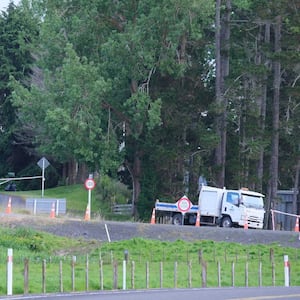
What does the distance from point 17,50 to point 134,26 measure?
27.2 meters

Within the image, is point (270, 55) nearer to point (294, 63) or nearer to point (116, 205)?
point (294, 63)

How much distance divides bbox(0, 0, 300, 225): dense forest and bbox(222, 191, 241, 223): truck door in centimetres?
626

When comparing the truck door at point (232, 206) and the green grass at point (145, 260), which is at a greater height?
the truck door at point (232, 206)

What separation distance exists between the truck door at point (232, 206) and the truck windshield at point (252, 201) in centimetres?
42

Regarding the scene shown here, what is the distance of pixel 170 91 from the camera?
59.2 metres

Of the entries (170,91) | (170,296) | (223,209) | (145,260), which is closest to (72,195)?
(170,91)

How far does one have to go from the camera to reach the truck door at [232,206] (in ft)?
166

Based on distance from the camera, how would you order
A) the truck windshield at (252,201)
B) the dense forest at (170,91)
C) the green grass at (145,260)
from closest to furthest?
the green grass at (145,260) → the truck windshield at (252,201) → the dense forest at (170,91)

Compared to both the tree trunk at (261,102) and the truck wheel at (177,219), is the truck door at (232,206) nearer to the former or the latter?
the truck wheel at (177,219)

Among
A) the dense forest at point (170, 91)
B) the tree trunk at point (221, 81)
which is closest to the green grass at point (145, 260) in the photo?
the dense forest at point (170, 91)

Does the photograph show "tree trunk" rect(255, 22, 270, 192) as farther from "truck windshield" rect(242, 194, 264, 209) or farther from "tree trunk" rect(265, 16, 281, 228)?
"truck windshield" rect(242, 194, 264, 209)

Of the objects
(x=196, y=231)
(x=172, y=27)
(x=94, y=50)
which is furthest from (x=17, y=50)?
(x=196, y=231)

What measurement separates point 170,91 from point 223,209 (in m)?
10.7

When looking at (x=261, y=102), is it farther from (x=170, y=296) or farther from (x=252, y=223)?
(x=170, y=296)
